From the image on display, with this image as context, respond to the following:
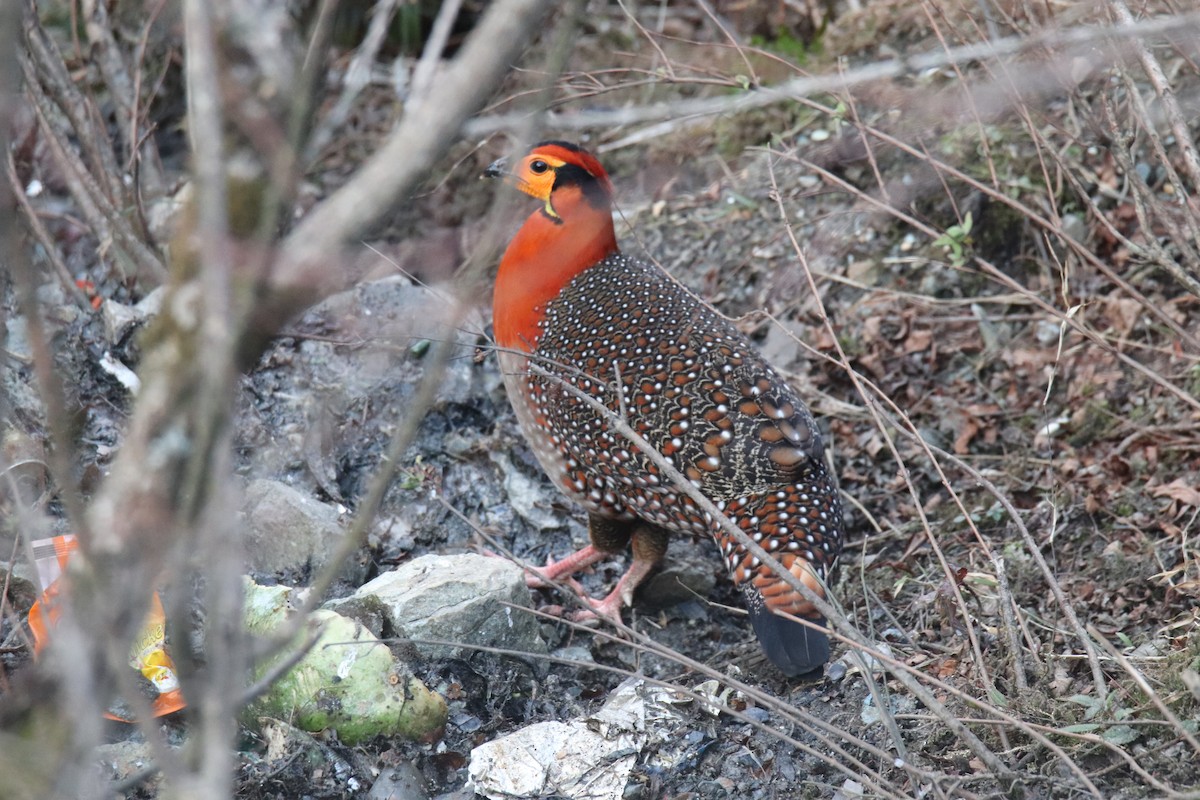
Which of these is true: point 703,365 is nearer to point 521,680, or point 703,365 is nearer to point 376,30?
point 521,680

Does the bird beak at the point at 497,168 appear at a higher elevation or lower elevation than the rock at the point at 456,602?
higher

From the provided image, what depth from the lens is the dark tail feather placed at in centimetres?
304

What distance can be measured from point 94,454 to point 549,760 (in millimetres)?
2088

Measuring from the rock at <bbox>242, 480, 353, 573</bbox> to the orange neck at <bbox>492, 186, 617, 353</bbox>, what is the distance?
2.85 feet

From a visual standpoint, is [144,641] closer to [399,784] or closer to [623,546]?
[399,784]

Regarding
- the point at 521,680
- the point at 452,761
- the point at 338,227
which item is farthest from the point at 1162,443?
the point at 338,227

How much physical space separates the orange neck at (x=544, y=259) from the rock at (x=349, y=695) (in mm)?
1320

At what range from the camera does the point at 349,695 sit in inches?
116

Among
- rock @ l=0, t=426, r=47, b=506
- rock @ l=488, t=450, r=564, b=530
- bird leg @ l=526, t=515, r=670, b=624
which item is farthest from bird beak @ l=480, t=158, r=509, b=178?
rock @ l=0, t=426, r=47, b=506

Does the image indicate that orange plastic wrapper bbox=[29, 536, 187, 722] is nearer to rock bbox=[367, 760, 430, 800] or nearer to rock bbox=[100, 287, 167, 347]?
rock bbox=[367, 760, 430, 800]

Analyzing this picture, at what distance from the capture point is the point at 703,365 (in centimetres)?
352

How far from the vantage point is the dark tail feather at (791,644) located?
9.97 feet

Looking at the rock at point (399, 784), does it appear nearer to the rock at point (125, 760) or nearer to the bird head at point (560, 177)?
the rock at point (125, 760)

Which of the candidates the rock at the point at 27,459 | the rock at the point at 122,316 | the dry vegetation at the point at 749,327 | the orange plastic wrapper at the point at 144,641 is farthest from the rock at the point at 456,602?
the rock at the point at 122,316
